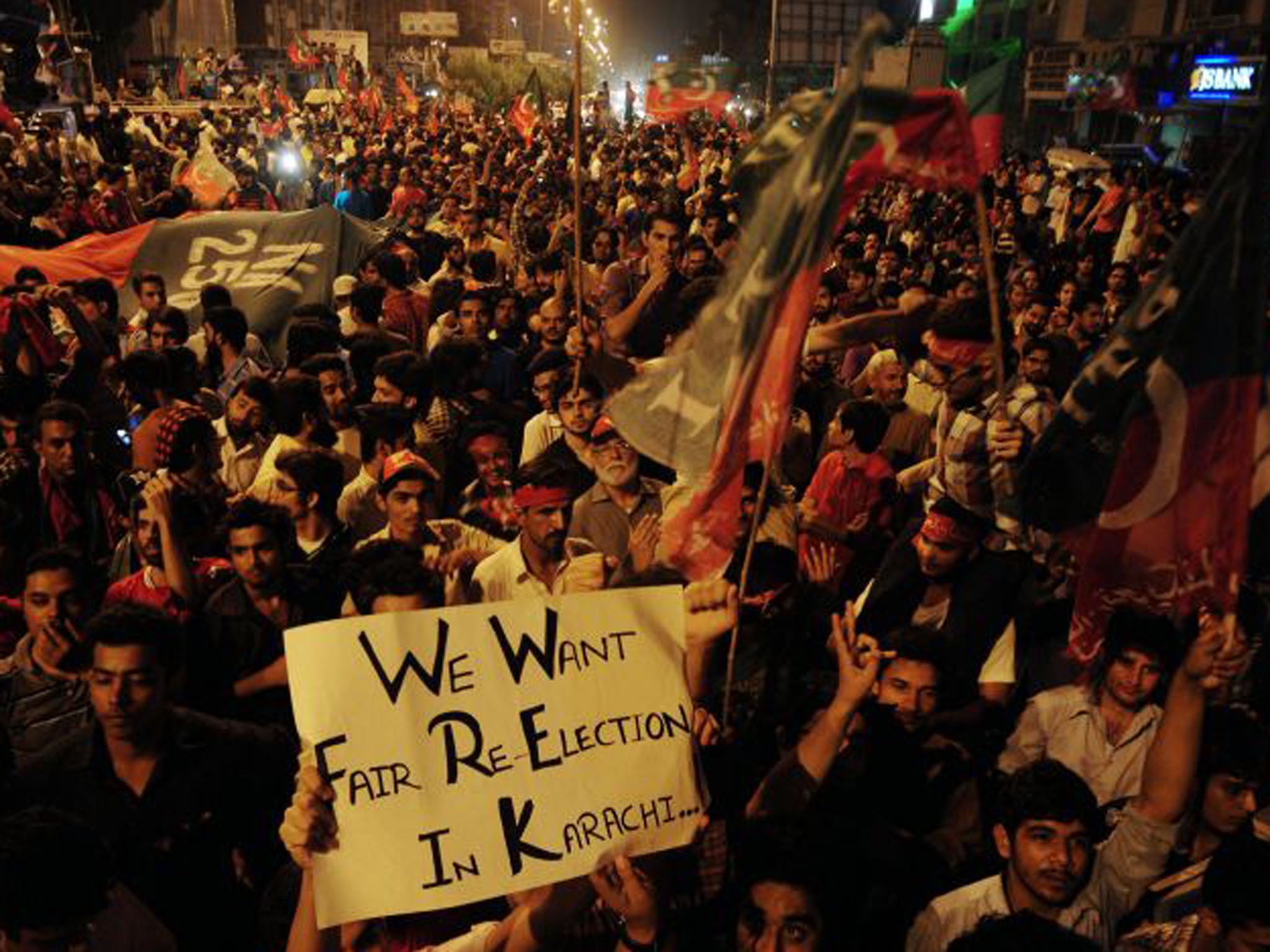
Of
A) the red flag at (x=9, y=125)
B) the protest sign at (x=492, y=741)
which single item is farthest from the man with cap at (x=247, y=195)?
the protest sign at (x=492, y=741)

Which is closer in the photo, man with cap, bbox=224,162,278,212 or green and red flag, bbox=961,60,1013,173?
green and red flag, bbox=961,60,1013,173

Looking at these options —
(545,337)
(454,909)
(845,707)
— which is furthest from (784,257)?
(545,337)

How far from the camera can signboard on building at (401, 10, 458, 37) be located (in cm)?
7656

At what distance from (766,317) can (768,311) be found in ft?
0.06

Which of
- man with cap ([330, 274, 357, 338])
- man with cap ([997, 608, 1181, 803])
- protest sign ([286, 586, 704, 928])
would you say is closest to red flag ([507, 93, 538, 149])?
man with cap ([330, 274, 357, 338])

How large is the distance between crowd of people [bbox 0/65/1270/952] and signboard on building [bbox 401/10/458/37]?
75.6 m

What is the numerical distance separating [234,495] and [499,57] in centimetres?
7348

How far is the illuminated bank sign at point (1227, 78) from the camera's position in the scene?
29703 mm

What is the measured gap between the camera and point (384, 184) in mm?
17734

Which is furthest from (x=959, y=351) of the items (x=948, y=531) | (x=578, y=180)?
(x=578, y=180)

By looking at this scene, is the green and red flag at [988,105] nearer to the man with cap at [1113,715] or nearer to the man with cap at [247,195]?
the man with cap at [1113,715]

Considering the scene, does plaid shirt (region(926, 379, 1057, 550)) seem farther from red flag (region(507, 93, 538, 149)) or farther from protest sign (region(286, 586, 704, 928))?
red flag (region(507, 93, 538, 149))

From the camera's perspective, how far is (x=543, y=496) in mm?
4184

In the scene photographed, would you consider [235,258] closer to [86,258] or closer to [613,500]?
[86,258]
